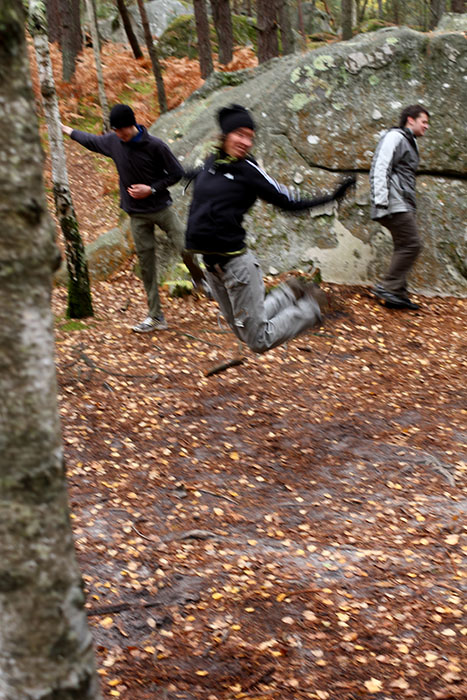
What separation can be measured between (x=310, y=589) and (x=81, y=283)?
18.6 ft

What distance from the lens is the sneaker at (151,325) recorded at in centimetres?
838

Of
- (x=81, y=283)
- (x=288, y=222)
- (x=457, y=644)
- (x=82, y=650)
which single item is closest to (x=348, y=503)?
(x=457, y=644)

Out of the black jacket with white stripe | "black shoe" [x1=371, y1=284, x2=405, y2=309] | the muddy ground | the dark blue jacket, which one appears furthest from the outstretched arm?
"black shoe" [x1=371, y1=284, x2=405, y2=309]

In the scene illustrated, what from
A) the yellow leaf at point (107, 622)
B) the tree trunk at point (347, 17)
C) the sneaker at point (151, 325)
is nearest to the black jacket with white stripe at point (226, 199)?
the yellow leaf at point (107, 622)

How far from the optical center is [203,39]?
60.3ft

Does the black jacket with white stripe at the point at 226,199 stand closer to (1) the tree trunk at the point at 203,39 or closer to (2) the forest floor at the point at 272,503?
(2) the forest floor at the point at 272,503

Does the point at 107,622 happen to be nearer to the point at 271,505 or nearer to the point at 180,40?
the point at 271,505

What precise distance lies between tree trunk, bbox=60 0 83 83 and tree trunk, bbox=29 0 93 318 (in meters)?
13.9

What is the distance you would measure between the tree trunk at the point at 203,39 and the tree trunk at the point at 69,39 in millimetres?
4182

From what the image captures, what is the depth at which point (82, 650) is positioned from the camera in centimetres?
222

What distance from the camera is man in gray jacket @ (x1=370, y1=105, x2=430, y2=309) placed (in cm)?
872

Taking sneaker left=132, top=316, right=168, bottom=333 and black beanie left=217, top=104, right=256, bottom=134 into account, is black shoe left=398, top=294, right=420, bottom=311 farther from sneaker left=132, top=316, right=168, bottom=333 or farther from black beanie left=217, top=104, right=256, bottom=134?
black beanie left=217, top=104, right=256, bottom=134

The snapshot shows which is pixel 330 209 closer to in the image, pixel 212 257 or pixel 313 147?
pixel 313 147

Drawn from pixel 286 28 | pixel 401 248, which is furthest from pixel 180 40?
pixel 401 248
